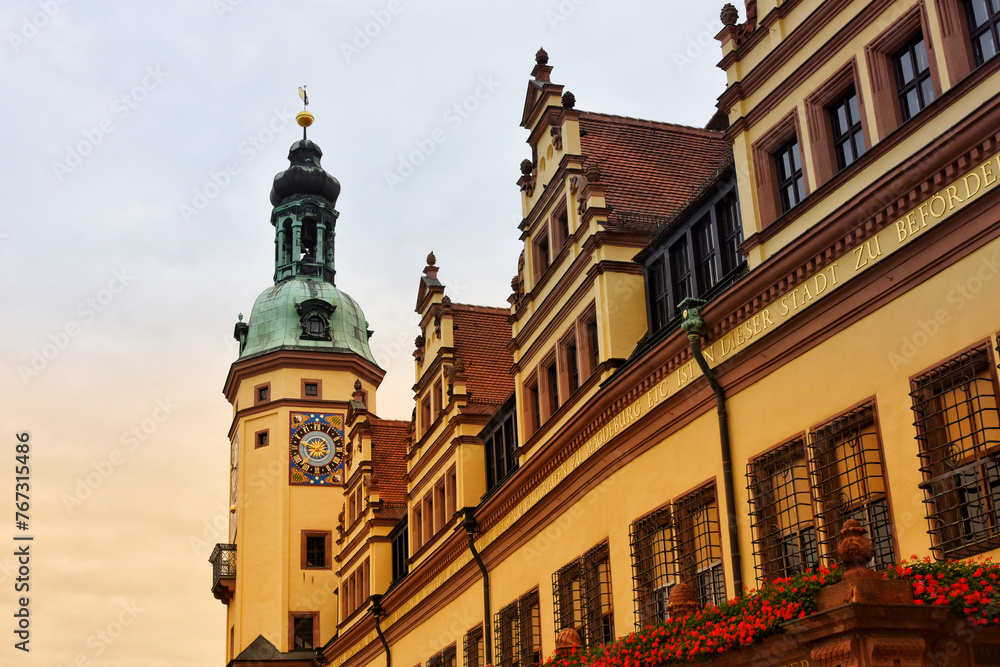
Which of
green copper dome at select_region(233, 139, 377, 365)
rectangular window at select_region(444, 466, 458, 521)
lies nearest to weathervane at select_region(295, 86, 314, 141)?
green copper dome at select_region(233, 139, 377, 365)

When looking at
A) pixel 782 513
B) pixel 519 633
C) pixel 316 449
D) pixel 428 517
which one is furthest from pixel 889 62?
pixel 316 449

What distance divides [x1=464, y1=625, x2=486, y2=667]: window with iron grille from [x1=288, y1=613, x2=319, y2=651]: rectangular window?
25.2 meters

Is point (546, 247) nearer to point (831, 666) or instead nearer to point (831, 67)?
point (831, 67)

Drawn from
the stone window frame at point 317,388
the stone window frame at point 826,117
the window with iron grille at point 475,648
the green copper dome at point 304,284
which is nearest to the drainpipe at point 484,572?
the window with iron grille at point 475,648

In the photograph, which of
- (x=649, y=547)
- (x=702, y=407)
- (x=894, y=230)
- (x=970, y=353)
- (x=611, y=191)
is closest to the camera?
(x=970, y=353)

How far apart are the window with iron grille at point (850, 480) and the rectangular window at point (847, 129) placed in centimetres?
353

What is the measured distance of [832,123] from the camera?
17375 mm

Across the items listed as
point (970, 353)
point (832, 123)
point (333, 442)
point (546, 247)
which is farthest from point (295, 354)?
point (970, 353)

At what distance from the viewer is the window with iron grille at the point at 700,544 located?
18.6 meters

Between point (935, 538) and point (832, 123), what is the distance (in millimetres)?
6274

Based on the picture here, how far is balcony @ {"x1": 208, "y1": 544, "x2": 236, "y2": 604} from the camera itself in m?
56.6

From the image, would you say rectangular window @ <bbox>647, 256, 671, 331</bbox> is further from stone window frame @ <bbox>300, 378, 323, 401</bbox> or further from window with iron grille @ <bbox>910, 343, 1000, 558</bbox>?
stone window frame @ <bbox>300, 378, 323, 401</bbox>

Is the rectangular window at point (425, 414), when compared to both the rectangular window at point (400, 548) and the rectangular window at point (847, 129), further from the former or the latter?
the rectangular window at point (847, 129)

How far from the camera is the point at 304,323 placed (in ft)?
200
